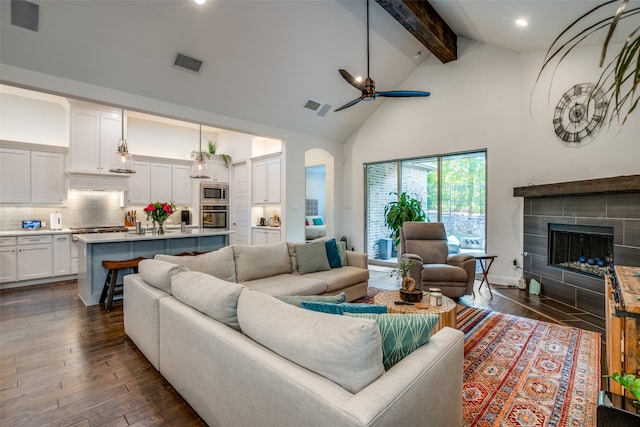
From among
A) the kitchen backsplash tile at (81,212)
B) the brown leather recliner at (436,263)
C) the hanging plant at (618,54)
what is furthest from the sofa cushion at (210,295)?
the kitchen backsplash tile at (81,212)

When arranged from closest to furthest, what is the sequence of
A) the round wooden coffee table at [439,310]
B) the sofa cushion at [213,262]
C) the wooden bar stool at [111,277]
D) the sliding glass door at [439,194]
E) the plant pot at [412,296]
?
the round wooden coffee table at [439,310], the plant pot at [412,296], the sofa cushion at [213,262], the wooden bar stool at [111,277], the sliding glass door at [439,194]

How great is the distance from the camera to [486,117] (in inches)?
209

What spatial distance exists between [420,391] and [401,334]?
0.23 m

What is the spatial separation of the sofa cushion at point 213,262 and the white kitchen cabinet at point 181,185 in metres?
4.56

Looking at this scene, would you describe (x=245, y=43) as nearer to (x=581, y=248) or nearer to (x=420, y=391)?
(x=420, y=391)

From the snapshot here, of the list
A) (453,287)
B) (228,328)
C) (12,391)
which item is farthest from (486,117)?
(12,391)

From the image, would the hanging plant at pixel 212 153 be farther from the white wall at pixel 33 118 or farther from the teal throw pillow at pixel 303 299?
the teal throw pillow at pixel 303 299

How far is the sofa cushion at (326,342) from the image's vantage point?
47.9 inches

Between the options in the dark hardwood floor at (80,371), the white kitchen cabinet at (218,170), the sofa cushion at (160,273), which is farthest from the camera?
the white kitchen cabinet at (218,170)

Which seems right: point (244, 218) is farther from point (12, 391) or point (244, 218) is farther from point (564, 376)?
point (564, 376)

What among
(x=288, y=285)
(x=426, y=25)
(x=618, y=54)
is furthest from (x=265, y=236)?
(x=618, y=54)

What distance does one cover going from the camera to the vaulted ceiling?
3365 millimetres

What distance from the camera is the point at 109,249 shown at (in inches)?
167

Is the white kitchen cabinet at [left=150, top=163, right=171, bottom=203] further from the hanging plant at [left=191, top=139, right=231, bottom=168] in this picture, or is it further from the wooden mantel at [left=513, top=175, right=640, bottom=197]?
the wooden mantel at [left=513, top=175, right=640, bottom=197]
